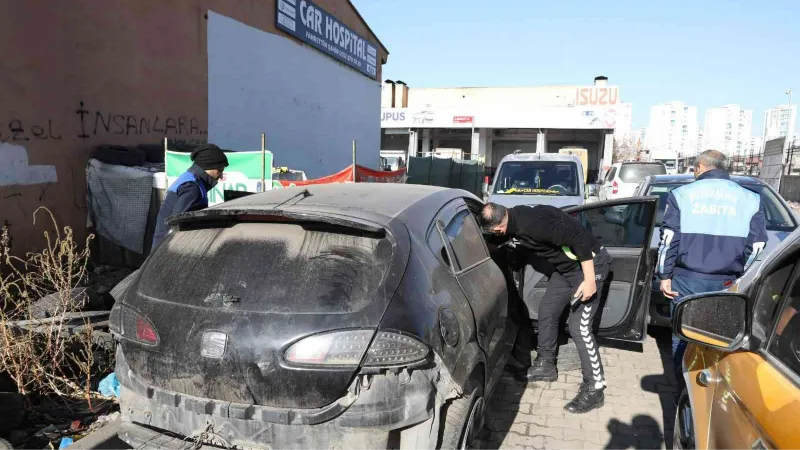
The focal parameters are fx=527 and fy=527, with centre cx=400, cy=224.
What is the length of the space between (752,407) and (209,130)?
34.9 ft

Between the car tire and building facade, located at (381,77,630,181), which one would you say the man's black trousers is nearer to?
the car tire

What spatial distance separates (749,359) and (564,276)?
229 centimetres

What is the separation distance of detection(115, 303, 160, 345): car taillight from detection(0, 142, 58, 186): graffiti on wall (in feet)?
17.4

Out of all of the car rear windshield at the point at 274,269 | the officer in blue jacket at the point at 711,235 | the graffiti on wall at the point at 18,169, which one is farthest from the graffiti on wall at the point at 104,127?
the officer in blue jacket at the point at 711,235

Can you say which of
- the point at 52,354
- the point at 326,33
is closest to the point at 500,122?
the point at 326,33

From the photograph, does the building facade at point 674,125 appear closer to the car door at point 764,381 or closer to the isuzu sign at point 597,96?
the isuzu sign at point 597,96

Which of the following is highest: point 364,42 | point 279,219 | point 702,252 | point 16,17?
point 364,42

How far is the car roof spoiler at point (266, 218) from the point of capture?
2.48m

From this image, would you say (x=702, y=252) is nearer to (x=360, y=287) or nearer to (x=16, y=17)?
(x=360, y=287)

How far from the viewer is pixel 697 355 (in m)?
2.56

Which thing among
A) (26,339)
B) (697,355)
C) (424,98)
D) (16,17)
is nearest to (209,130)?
(16,17)

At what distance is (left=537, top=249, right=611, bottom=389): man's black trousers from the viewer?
163 inches

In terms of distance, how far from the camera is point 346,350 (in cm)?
220

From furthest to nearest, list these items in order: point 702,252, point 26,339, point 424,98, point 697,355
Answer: point 424,98, point 702,252, point 26,339, point 697,355
